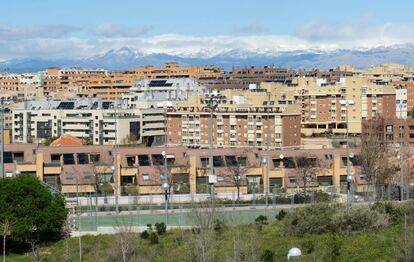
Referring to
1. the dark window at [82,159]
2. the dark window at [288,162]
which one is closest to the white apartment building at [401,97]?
the dark window at [288,162]

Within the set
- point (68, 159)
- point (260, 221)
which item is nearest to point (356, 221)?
point (260, 221)

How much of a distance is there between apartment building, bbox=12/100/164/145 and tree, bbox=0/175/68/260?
46.9 m

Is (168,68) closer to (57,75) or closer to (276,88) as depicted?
(57,75)

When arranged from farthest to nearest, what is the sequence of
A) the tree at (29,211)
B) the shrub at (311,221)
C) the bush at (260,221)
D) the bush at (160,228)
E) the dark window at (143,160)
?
the dark window at (143,160)
the tree at (29,211)
the bush at (160,228)
the bush at (260,221)
the shrub at (311,221)

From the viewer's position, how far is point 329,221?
949 inches

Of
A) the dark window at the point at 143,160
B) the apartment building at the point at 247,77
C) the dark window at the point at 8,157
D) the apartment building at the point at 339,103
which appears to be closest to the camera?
the dark window at the point at 8,157

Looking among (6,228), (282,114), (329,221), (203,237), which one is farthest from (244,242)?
(282,114)

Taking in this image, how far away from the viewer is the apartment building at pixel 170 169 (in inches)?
1636

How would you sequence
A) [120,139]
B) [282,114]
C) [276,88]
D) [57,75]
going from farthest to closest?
1. [57,75]
2. [276,88]
3. [120,139]
4. [282,114]

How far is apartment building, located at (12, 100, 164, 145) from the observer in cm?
7794

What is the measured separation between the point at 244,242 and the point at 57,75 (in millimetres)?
116912

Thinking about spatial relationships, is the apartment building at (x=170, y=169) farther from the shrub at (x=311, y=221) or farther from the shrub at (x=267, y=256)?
the shrub at (x=267, y=256)

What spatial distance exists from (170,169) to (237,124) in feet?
101

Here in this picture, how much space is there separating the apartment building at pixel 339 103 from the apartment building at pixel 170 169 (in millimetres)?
35057
